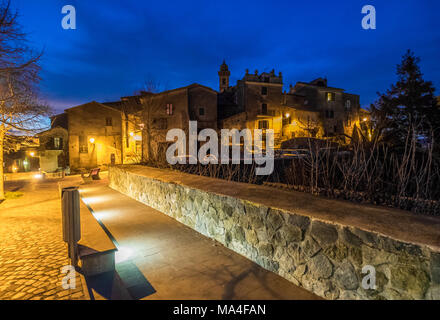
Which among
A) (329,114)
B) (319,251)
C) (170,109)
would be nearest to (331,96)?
(329,114)

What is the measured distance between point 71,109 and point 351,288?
101 ft

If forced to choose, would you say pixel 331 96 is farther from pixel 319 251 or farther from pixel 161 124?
pixel 319 251

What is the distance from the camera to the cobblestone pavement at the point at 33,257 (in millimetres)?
2750

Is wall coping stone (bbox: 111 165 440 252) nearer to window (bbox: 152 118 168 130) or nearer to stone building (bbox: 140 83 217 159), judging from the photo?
stone building (bbox: 140 83 217 159)

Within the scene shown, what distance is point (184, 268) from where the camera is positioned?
324 cm

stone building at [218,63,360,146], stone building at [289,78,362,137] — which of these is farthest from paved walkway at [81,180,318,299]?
stone building at [289,78,362,137]

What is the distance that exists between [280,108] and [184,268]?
28536mm

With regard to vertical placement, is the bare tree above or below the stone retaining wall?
above

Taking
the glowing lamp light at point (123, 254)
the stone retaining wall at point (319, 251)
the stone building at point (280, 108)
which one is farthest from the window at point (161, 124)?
the glowing lamp light at point (123, 254)

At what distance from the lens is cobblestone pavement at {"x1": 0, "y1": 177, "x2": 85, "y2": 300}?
2.75 m

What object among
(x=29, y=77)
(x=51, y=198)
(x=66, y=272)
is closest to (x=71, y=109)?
(x=51, y=198)

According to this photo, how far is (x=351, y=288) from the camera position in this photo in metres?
2.26

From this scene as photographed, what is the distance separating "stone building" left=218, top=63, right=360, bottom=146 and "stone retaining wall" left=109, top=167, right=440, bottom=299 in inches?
926
